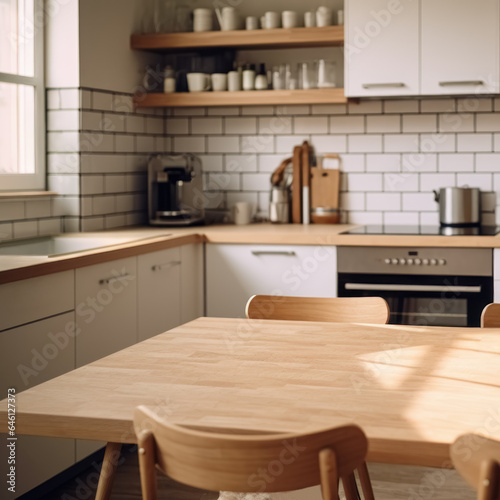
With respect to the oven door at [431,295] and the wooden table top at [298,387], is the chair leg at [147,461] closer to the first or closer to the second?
the wooden table top at [298,387]

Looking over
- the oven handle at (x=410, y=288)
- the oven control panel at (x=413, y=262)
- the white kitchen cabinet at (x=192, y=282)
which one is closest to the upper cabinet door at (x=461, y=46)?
the oven control panel at (x=413, y=262)

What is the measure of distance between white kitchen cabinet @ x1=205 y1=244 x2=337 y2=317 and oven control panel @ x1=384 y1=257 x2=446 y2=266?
0.88 ft

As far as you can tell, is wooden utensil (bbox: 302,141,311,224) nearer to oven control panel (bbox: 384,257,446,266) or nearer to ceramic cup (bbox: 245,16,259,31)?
ceramic cup (bbox: 245,16,259,31)

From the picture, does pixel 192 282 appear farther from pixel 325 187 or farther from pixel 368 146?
pixel 368 146

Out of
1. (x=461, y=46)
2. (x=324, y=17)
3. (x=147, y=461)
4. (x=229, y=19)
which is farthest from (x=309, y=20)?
(x=147, y=461)

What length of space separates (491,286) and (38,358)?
207 cm

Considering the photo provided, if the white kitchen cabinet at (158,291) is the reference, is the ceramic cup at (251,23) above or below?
above

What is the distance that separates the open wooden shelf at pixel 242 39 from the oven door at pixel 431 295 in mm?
1311

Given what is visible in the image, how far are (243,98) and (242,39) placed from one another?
32cm

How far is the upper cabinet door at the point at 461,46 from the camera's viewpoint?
13.3 ft

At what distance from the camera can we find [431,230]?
4215 mm

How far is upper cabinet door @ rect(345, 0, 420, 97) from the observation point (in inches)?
164

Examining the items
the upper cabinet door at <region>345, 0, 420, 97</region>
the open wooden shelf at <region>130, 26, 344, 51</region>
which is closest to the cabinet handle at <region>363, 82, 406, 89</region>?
the upper cabinet door at <region>345, 0, 420, 97</region>

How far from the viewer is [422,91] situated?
13.7 feet
